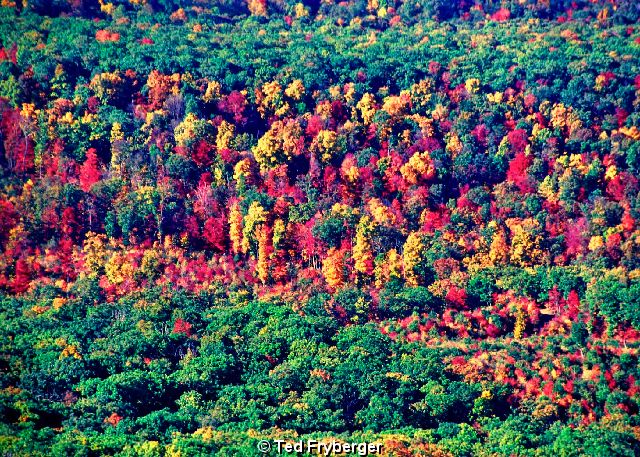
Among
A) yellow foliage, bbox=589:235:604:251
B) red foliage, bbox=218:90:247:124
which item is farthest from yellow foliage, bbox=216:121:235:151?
yellow foliage, bbox=589:235:604:251

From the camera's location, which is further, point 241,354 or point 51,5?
point 51,5

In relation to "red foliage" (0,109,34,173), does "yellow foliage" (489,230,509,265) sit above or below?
below

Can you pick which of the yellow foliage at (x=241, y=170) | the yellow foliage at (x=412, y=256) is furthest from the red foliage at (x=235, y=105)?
the yellow foliage at (x=412, y=256)

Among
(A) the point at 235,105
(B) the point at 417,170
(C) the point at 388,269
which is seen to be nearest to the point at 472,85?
(B) the point at 417,170

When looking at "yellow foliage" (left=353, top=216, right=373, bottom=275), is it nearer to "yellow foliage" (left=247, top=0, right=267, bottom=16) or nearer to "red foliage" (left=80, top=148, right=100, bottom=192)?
"red foliage" (left=80, top=148, right=100, bottom=192)

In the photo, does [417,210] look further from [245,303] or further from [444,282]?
[245,303]

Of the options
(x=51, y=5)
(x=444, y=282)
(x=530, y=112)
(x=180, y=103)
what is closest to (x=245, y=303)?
(x=444, y=282)

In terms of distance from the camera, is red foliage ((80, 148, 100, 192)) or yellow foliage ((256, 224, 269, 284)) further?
red foliage ((80, 148, 100, 192))

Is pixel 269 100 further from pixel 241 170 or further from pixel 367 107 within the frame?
pixel 241 170

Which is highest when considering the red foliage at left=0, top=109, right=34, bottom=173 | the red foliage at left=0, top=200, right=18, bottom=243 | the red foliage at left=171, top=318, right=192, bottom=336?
the red foliage at left=0, top=109, right=34, bottom=173

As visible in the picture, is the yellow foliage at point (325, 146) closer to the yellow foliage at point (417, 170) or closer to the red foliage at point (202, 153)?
the yellow foliage at point (417, 170)
